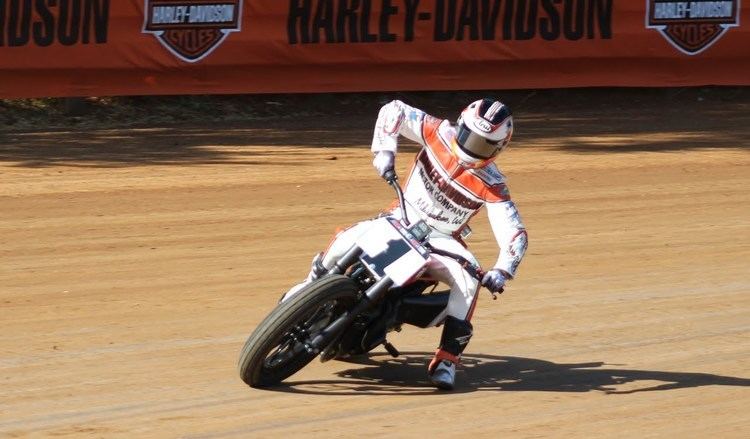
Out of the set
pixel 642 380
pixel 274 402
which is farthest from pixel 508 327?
pixel 274 402

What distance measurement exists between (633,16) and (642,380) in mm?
10829

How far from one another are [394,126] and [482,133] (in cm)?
54

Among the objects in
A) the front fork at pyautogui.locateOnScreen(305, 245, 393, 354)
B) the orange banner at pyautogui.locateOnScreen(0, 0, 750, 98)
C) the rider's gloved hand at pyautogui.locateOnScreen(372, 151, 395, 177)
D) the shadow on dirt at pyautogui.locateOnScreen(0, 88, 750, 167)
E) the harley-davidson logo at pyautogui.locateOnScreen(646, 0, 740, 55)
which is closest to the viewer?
the front fork at pyautogui.locateOnScreen(305, 245, 393, 354)

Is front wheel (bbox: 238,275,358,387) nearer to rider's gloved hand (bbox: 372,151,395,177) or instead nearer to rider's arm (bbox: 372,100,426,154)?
rider's gloved hand (bbox: 372,151,395,177)

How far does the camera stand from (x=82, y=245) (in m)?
10.7

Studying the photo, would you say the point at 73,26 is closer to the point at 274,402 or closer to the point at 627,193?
the point at 627,193

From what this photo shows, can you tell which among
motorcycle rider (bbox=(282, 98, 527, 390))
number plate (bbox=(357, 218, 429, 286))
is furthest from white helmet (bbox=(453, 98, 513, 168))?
number plate (bbox=(357, 218, 429, 286))

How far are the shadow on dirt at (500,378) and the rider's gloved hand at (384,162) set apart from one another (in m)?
1.17

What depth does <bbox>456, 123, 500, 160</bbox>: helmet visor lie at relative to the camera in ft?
24.1

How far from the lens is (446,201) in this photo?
748 centimetres

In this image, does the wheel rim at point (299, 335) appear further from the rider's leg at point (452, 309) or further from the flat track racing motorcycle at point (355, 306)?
the rider's leg at point (452, 309)

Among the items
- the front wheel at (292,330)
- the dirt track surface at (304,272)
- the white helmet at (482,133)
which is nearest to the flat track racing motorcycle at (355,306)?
the front wheel at (292,330)

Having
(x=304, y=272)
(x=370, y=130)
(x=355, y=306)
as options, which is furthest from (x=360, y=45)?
(x=355, y=306)

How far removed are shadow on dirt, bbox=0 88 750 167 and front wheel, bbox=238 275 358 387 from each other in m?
7.04
